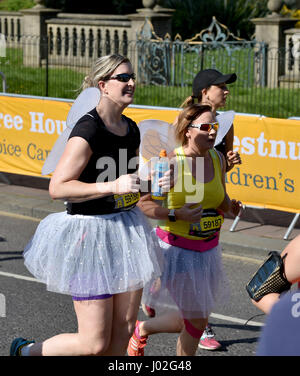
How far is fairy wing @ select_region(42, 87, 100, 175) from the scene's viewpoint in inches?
177

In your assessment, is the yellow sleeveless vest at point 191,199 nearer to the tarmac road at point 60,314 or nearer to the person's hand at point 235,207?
the person's hand at point 235,207

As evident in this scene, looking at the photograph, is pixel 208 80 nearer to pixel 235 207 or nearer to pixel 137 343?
pixel 235 207

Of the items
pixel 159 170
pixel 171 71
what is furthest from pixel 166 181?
pixel 171 71

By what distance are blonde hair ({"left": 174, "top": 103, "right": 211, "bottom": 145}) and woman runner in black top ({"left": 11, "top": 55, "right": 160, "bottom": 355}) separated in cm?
52

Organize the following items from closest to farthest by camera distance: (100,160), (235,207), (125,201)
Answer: (100,160) < (125,201) < (235,207)

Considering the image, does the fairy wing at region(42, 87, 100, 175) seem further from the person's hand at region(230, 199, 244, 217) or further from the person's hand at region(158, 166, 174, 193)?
the person's hand at region(230, 199, 244, 217)

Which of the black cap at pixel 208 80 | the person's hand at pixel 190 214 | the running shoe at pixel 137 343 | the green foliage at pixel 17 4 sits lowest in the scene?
the running shoe at pixel 137 343

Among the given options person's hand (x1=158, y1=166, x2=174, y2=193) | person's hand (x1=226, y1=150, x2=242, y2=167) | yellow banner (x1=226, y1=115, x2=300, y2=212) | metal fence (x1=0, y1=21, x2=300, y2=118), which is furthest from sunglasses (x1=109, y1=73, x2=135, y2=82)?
metal fence (x1=0, y1=21, x2=300, y2=118)

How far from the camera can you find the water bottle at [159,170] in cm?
446

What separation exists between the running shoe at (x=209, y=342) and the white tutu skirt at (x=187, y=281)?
0.98 m

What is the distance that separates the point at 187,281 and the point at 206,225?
0.37 meters

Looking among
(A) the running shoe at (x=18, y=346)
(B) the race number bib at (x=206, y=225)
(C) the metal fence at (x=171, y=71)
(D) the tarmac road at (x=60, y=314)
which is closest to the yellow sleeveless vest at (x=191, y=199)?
(B) the race number bib at (x=206, y=225)

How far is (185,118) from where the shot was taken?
16.1 feet

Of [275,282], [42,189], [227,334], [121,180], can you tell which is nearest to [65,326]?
[227,334]
